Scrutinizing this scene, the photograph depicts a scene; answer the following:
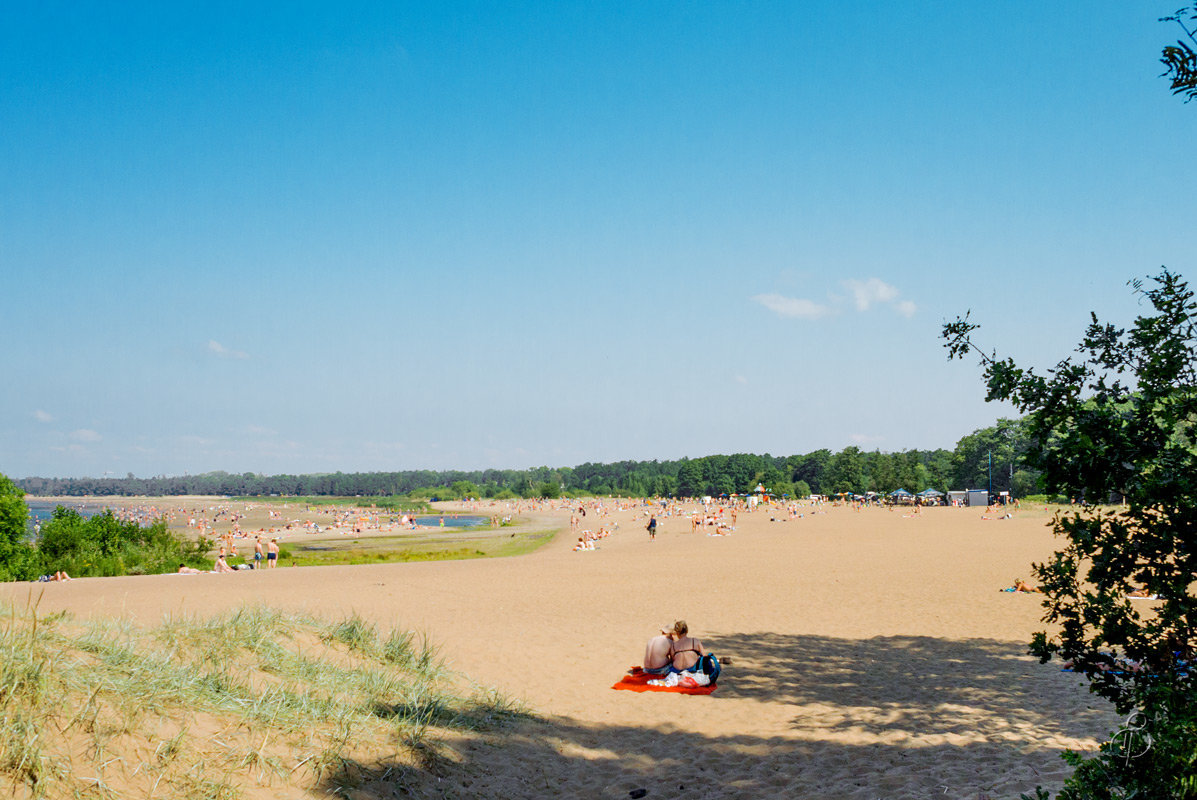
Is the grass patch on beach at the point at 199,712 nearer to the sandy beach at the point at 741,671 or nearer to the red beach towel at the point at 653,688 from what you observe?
the sandy beach at the point at 741,671

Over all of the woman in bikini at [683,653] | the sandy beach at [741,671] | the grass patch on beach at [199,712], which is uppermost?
the grass patch on beach at [199,712]

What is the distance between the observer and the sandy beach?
676cm

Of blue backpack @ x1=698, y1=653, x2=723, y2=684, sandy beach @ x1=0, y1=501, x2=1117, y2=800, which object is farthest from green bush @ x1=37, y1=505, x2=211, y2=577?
blue backpack @ x1=698, y1=653, x2=723, y2=684

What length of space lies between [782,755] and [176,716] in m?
5.45

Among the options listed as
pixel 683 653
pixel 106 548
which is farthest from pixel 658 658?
pixel 106 548

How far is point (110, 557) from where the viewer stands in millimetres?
29281

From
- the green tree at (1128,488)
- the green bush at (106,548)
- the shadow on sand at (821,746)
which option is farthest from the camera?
the green bush at (106,548)

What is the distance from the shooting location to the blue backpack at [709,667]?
10.3 metres

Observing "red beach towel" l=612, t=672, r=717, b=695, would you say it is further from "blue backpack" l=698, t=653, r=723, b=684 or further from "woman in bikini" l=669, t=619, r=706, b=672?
"woman in bikini" l=669, t=619, r=706, b=672

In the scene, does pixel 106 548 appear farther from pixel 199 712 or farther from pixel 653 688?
pixel 199 712

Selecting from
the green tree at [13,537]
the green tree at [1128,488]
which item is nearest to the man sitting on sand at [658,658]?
the green tree at [1128,488]

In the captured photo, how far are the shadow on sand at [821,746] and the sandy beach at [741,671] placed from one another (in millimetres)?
31

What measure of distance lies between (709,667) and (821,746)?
290 centimetres

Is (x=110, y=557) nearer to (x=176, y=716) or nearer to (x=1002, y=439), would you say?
(x=176, y=716)
